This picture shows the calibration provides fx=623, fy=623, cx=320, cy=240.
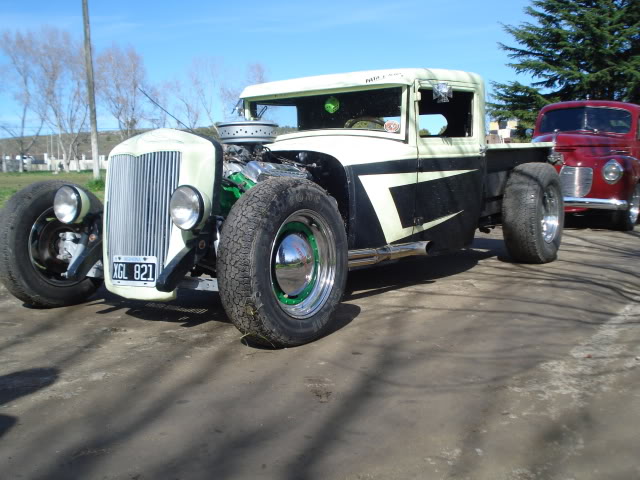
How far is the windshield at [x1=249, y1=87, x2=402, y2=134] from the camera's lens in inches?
203

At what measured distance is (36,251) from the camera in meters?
4.64

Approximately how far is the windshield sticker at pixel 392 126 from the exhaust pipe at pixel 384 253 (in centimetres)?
94

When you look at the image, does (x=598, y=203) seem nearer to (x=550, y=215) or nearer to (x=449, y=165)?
(x=550, y=215)

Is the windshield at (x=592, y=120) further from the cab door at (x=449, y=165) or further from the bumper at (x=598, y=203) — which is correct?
the cab door at (x=449, y=165)

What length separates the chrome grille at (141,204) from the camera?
12.9 feet

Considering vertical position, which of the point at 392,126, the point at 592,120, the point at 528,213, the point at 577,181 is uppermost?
the point at 592,120

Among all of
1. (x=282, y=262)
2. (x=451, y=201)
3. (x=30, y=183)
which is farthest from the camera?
(x=30, y=183)

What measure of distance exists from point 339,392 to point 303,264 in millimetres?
1103

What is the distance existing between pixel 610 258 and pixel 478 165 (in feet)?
7.46

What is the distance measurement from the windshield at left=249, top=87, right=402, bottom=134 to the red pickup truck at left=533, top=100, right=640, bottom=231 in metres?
4.50

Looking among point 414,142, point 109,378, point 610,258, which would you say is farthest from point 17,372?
point 610,258

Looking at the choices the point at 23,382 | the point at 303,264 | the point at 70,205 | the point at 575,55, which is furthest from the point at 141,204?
the point at 575,55

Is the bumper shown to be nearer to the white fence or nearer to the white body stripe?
the white body stripe

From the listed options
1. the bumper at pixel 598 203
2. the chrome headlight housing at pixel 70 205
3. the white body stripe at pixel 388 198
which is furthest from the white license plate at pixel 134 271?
the bumper at pixel 598 203
